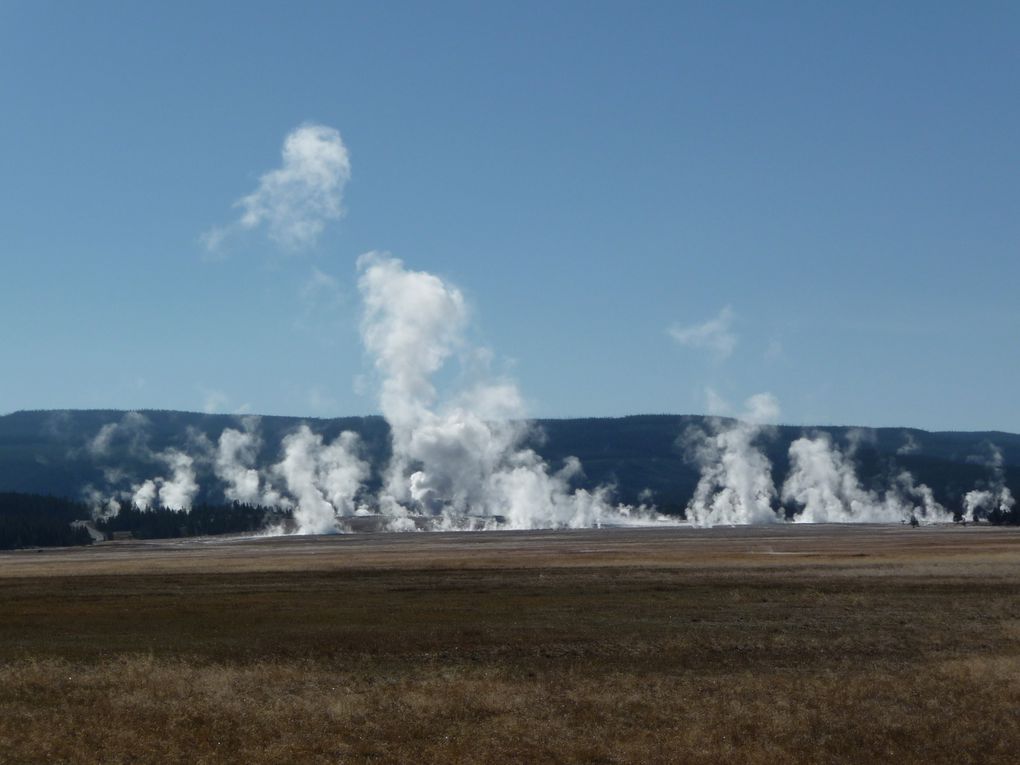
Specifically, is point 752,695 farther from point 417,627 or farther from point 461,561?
point 461,561

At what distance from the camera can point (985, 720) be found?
24.7 metres

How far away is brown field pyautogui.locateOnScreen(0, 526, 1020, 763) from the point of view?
77.5ft

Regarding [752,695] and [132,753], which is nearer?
[132,753]

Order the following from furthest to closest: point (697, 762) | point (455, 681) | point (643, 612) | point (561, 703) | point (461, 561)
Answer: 1. point (461, 561)
2. point (643, 612)
3. point (455, 681)
4. point (561, 703)
5. point (697, 762)

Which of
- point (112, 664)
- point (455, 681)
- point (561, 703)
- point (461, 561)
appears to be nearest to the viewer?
point (561, 703)

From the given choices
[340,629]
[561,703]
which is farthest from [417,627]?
[561,703]

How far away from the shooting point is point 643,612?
4534cm

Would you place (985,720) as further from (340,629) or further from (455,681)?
(340,629)

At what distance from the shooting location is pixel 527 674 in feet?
103

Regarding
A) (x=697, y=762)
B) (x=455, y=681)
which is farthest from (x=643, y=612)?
(x=697, y=762)

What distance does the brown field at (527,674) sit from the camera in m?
23.6

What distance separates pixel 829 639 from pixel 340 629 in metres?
17.0

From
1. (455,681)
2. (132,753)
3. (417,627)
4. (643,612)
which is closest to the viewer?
(132,753)

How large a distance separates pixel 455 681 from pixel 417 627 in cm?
1228
